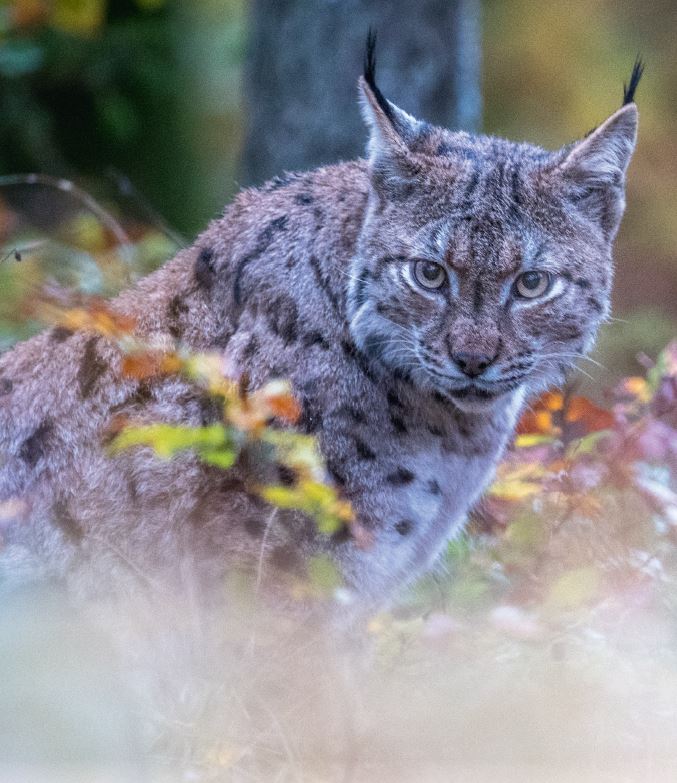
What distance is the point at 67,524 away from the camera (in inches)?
188

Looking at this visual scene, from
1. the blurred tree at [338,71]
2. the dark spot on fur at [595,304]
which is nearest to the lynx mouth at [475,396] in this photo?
the dark spot on fur at [595,304]

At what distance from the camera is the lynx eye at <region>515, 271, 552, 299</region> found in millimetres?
4543

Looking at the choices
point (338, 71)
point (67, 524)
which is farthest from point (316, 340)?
point (338, 71)

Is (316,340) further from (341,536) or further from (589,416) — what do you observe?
(589,416)

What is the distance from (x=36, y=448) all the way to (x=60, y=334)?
1.59 ft

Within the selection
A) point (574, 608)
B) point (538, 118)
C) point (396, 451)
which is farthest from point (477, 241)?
point (538, 118)

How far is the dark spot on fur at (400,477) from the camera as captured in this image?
466 cm

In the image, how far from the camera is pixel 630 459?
18.6 ft

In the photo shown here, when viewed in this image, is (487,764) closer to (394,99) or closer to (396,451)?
(396,451)

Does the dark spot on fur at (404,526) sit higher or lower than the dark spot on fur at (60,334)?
lower

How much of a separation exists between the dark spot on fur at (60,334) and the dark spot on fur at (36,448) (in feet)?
1.20

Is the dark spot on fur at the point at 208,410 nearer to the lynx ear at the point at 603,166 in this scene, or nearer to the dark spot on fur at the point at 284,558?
the dark spot on fur at the point at 284,558

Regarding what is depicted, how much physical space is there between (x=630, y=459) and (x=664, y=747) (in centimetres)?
209

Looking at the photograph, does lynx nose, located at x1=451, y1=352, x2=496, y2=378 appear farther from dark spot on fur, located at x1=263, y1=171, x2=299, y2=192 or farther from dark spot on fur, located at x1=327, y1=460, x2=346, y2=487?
dark spot on fur, located at x1=263, y1=171, x2=299, y2=192
